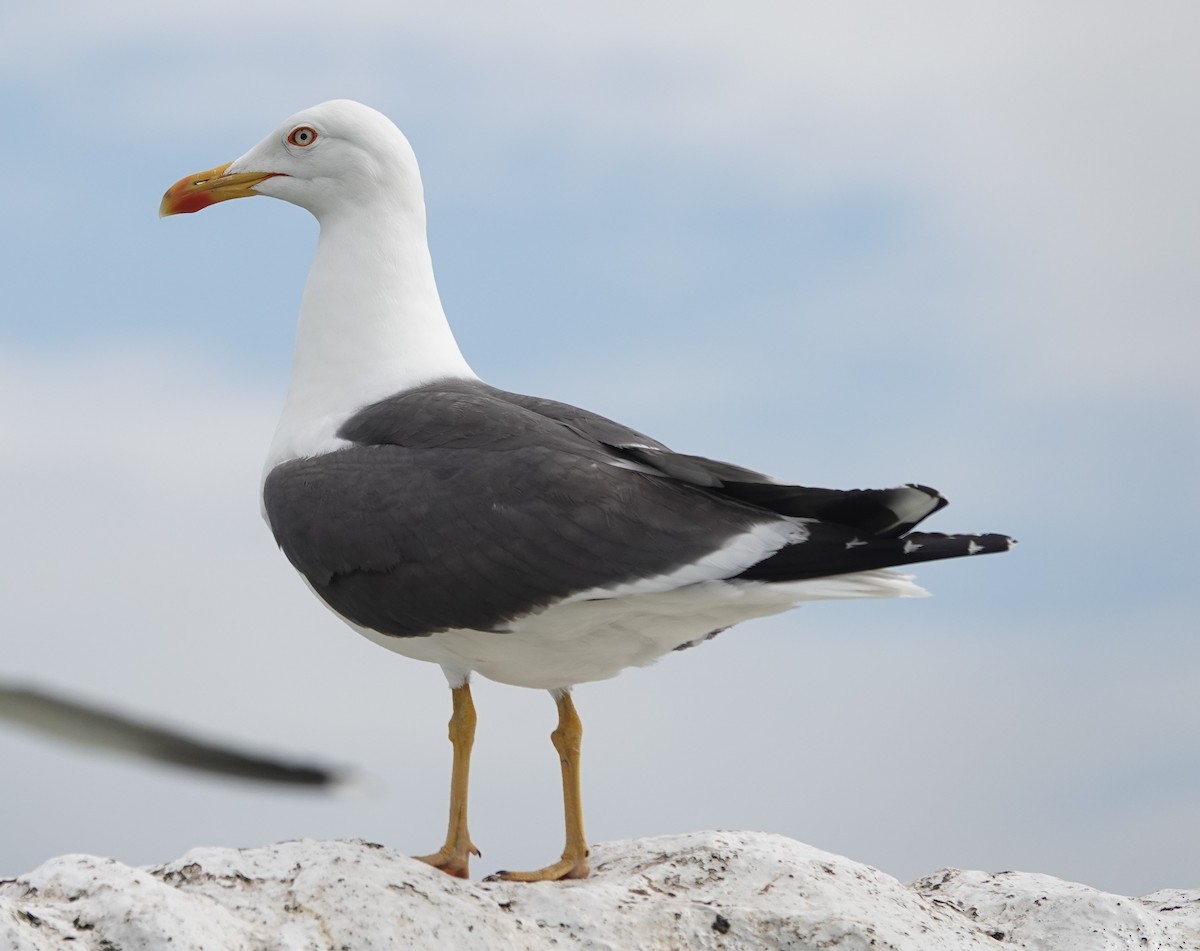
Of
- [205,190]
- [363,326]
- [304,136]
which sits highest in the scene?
[304,136]

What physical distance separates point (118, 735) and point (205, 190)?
720 centimetres

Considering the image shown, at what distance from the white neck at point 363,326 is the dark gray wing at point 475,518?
0.47m

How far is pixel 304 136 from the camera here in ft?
23.3

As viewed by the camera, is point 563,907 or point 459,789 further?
point 459,789

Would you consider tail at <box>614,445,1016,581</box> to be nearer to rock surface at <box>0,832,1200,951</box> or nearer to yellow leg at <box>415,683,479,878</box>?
rock surface at <box>0,832,1200,951</box>

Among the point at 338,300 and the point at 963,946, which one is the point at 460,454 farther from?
the point at 963,946

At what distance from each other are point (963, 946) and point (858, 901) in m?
0.48

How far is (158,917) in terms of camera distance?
13.5 ft

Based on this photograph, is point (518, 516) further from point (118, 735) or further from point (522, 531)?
point (118, 735)

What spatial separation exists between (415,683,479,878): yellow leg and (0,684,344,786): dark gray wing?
5.22m

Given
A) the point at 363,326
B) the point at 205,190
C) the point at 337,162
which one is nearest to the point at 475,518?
the point at 363,326

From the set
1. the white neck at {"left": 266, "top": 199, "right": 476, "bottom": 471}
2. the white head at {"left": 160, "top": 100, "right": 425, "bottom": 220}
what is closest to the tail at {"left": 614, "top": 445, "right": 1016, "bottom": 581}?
the white neck at {"left": 266, "top": 199, "right": 476, "bottom": 471}

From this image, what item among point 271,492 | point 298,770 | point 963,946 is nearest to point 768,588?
point 963,946

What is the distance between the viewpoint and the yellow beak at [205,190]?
7344 millimetres
